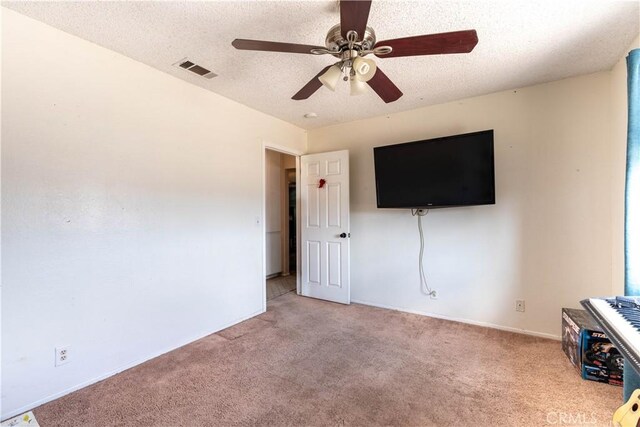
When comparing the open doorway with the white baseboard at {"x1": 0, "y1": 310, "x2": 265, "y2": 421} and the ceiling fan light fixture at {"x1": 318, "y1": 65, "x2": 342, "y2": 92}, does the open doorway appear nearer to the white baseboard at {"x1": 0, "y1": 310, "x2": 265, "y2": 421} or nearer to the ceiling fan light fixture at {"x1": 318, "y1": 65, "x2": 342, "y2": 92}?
the white baseboard at {"x1": 0, "y1": 310, "x2": 265, "y2": 421}

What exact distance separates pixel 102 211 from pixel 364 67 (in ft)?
6.93

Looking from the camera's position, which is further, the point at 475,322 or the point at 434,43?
the point at 475,322

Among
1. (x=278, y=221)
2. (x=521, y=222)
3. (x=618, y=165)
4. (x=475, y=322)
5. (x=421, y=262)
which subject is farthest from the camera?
(x=278, y=221)

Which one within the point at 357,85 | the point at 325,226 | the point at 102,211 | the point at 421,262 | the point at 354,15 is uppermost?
the point at 354,15

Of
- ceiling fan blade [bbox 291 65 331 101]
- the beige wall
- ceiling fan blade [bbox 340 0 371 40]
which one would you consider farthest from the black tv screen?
ceiling fan blade [bbox 340 0 371 40]

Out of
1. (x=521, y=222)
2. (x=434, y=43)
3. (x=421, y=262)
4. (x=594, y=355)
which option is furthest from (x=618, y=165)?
(x=434, y=43)

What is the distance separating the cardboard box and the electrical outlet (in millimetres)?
3620

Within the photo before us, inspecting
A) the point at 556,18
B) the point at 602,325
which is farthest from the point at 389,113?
the point at 602,325

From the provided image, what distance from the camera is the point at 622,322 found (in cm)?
129

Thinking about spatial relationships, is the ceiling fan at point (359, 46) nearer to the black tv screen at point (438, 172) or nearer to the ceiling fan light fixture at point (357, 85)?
the ceiling fan light fixture at point (357, 85)

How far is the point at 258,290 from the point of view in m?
3.48

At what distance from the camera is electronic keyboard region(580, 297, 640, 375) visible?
1.07m

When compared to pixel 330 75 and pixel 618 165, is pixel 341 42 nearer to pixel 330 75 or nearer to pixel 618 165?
pixel 330 75

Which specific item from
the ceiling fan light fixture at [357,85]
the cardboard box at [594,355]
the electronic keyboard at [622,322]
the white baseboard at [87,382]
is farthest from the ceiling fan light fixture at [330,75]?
the white baseboard at [87,382]
